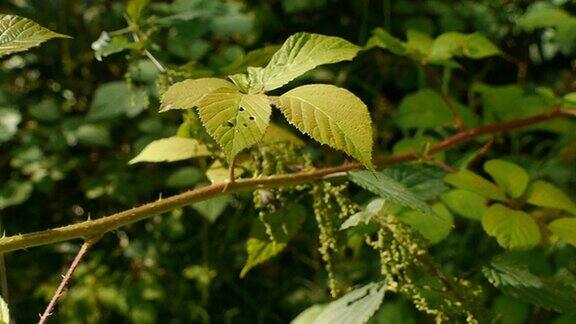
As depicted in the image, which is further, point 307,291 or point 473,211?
point 307,291

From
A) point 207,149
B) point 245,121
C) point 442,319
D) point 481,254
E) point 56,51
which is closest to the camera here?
point 245,121

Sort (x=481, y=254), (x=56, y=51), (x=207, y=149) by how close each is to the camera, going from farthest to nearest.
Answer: (x=56, y=51) → (x=481, y=254) → (x=207, y=149)

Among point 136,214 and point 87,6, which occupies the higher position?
point 136,214

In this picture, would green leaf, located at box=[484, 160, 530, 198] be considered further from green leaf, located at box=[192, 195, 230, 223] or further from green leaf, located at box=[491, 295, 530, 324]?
green leaf, located at box=[192, 195, 230, 223]

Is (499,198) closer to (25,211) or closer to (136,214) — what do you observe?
(136,214)

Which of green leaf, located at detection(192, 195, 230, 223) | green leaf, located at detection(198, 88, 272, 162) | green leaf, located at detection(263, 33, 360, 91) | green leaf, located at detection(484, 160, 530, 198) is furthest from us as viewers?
green leaf, located at detection(192, 195, 230, 223)

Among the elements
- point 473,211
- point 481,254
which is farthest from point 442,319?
point 481,254

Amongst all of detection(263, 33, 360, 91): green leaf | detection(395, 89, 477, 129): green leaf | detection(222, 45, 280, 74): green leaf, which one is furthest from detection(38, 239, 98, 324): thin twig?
detection(395, 89, 477, 129): green leaf
